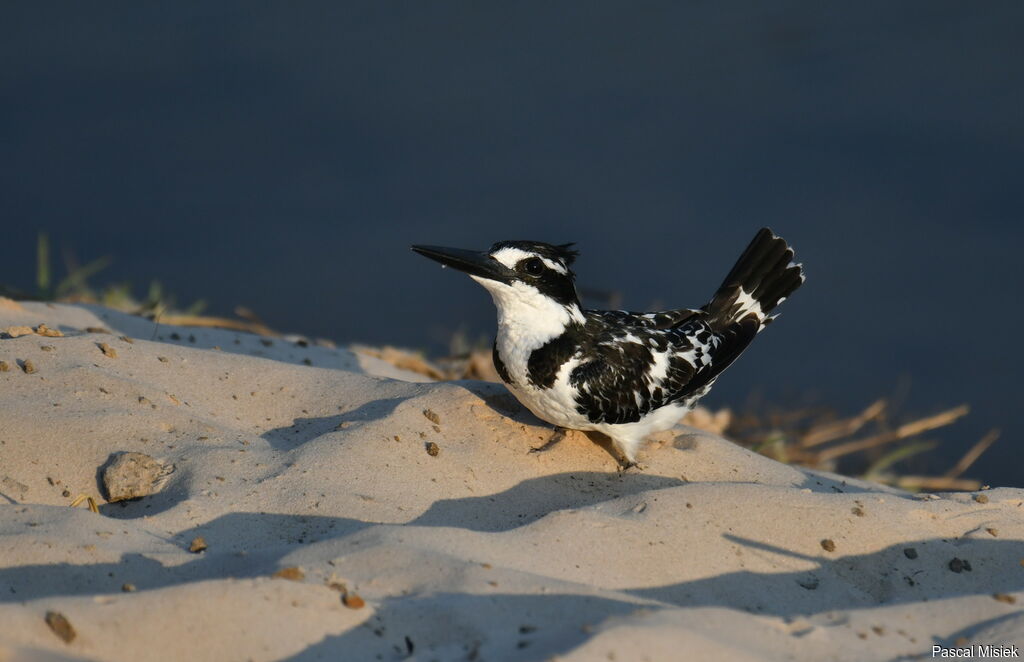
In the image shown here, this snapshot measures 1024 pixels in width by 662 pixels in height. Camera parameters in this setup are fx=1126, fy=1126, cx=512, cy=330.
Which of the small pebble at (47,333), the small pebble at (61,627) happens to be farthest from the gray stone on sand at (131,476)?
the small pebble at (61,627)

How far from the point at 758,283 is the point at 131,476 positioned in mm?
3432

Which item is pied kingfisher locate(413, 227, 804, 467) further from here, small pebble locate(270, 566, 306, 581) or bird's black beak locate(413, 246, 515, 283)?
small pebble locate(270, 566, 306, 581)

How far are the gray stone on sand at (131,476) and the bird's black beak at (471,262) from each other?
1428 millimetres

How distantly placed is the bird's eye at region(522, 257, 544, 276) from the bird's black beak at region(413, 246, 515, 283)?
0.08 meters

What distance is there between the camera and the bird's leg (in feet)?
16.1

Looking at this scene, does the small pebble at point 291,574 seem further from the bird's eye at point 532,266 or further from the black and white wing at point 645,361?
the bird's eye at point 532,266

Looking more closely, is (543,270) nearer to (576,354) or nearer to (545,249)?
(545,249)

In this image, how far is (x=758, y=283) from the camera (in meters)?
6.07

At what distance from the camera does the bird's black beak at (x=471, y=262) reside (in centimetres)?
490

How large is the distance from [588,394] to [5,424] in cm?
232

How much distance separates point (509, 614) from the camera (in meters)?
3.07

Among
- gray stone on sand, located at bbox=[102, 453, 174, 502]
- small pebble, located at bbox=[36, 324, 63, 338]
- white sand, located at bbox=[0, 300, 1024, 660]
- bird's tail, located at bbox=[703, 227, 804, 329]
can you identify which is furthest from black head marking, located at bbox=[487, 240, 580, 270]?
small pebble, located at bbox=[36, 324, 63, 338]

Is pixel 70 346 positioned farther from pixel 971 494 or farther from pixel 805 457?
pixel 805 457

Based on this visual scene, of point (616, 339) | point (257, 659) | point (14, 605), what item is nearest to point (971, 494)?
point (616, 339)
